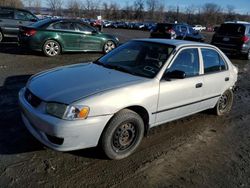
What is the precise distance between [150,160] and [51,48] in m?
8.65

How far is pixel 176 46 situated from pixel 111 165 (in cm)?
217

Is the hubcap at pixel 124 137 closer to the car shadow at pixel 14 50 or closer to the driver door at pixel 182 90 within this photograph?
the driver door at pixel 182 90

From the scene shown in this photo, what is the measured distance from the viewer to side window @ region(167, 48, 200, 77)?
4510 mm

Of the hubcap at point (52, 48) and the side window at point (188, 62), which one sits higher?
the side window at point (188, 62)

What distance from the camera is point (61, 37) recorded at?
451 inches

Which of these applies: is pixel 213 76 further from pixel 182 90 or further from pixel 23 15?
pixel 23 15

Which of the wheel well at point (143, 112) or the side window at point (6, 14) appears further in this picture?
the side window at point (6, 14)

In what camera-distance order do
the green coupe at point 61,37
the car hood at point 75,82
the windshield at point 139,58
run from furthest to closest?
the green coupe at point 61,37, the windshield at point 139,58, the car hood at point 75,82

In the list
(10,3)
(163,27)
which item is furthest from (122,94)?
(10,3)

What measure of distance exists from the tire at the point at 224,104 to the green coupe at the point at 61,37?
299 inches

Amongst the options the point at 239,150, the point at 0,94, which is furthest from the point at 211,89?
the point at 0,94

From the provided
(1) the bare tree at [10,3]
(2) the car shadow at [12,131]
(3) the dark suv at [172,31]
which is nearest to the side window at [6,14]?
(3) the dark suv at [172,31]

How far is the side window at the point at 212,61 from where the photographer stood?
5043 millimetres

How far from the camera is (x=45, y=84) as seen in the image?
3.87 metres
